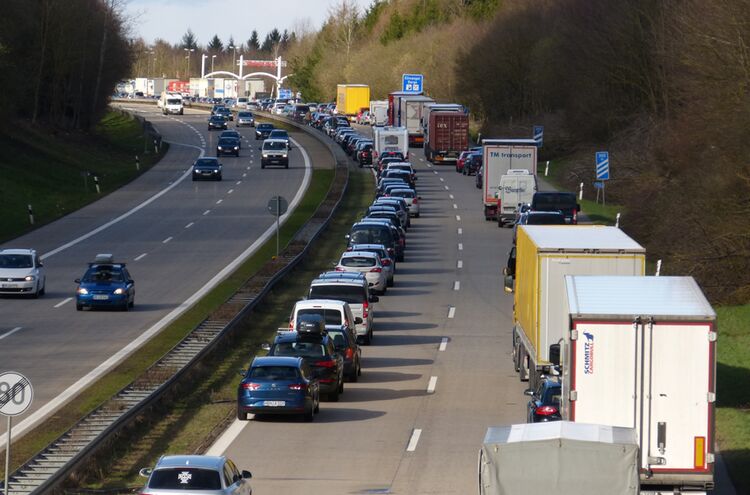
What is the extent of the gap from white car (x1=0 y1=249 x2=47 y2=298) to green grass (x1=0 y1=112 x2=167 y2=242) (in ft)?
43.0

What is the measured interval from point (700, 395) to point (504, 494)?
4.26 m

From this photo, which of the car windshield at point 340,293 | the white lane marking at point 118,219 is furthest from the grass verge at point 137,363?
the white lane marking at point 118,219

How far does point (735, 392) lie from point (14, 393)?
47.5 ft

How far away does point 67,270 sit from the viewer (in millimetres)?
46656

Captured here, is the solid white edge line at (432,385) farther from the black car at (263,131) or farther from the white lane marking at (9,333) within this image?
the black car at (263,131)

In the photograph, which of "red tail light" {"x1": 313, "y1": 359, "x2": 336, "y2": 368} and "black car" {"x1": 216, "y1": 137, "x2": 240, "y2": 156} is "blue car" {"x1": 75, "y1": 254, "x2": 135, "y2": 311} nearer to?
"red tail light" {"x1": 313, "y1": 359, "x2": 336, "y2": 368}

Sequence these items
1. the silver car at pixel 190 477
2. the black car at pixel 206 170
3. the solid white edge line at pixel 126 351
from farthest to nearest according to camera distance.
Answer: the black car at pixel 206 170, the solid white edge line at pixel 126 351, the silver car at pixel 190 477

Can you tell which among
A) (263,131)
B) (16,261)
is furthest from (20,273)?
(263,131)

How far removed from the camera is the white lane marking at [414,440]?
23.0m

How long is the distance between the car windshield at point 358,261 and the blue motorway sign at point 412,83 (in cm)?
8690

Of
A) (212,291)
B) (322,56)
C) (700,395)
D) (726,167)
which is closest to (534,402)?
(700,395)

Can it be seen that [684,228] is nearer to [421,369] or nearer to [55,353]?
[421,369]

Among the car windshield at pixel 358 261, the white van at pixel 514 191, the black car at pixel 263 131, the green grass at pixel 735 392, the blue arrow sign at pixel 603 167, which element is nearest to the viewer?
the green grass at pixel 735 392

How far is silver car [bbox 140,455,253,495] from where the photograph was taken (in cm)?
1584
